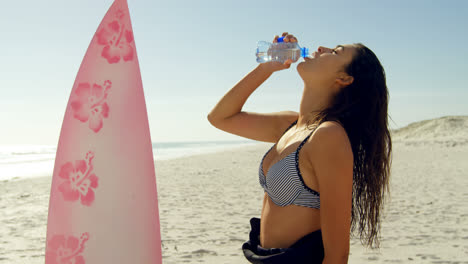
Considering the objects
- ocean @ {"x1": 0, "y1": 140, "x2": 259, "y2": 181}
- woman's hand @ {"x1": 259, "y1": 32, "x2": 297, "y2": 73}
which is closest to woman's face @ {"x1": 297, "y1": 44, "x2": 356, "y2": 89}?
woman's hand @ {"x1": 259, "y1": 32, "x2": 297, "y2": 73}

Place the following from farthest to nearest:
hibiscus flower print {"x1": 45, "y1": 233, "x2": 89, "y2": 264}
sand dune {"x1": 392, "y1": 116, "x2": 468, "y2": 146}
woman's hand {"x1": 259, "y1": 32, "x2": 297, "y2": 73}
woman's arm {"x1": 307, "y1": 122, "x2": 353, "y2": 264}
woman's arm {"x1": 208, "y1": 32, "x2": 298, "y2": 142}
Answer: sand dune {"x1": 392, "y1": 116, "x2": 468, "y2": 146} → hibiscus flower print {"x1": 45, "y1": 233, "x2": 89, "y2": 264} → woman's arm {"x1": 208, "y1": 32, "x2": 298, "y2": 142} → woman's hand {"x1": 259, "y1": 32, "x2": 297, "y2": 73} → woman's arm {"x1": 307, "y1": 122, "x2": 353, "y2": 264}

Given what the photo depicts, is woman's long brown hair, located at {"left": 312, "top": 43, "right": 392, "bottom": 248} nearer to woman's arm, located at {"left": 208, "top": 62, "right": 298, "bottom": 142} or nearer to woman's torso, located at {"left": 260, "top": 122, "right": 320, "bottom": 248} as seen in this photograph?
woman's torso, located at {"left": 260, "top": 122, "right": 320, "bottom": 248}

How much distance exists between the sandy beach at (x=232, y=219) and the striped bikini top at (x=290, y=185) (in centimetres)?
259

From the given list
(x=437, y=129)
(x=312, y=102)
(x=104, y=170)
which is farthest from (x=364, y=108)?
(x=437, y=129)

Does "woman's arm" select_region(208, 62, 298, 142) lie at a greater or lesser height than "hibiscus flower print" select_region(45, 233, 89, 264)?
greater

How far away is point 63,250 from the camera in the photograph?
2.40 m

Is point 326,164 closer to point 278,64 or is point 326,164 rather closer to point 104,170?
point 278,64

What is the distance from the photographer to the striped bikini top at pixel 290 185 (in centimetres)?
153

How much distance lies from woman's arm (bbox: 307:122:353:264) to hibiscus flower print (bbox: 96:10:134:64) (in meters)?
1.68

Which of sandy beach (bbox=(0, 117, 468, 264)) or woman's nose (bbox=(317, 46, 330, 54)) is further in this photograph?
sandy beach (bbox=(0, 117, 468, 264))

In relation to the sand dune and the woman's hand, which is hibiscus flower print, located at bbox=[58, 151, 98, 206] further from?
the sand dune

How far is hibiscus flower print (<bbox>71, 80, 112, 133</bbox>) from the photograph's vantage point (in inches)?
99.4

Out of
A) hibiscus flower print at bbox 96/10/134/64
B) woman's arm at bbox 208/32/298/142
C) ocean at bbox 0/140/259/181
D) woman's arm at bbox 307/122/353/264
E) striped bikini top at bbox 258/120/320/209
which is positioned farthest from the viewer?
ocean at bbox 0/140/259/181

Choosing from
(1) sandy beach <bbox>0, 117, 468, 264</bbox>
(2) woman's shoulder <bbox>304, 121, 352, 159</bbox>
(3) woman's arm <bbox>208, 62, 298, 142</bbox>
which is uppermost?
(3) woman's arm <bbox>208, 62, 298, 142</bbox>
